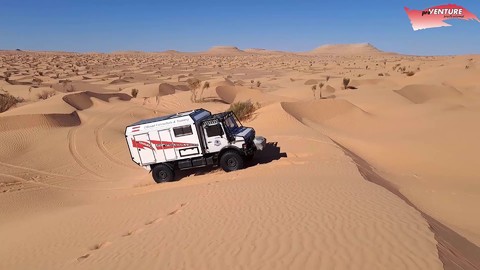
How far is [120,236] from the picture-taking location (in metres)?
7.36

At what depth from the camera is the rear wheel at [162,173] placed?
1264 cm

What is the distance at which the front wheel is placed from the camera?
39.7 feet

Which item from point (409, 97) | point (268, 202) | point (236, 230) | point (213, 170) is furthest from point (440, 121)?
point (236, 230)

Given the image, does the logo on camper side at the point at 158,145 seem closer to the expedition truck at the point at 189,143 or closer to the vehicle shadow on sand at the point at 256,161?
the expedition truck at the point at 189,143

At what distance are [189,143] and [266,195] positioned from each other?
447 cm

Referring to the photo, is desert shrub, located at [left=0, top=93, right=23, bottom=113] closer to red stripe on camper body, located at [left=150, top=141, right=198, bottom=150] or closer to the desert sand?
the desert sand

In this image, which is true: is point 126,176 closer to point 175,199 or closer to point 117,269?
point 175,199

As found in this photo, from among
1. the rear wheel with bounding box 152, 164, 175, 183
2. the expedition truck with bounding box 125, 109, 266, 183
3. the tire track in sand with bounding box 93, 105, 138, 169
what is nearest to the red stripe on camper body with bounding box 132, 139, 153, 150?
the expedition truck with bounding box 125, 109, 266, 183

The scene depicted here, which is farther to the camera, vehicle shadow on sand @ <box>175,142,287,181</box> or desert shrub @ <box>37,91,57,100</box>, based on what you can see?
desert shrub @ <box>37,91,57,100</box>

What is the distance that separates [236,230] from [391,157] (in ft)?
35.3

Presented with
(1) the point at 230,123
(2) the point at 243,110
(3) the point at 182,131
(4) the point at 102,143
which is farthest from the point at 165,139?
(2) the point at 243,110

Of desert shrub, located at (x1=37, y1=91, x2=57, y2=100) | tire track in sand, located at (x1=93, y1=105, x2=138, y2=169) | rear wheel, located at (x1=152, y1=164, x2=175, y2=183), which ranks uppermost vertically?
desert shrub, located at (x1=37, y1=91, x2=57, y2=100)

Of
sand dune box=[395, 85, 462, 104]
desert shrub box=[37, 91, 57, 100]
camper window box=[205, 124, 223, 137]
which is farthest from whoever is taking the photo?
desert shrub box=[37, 91, 57, 100]

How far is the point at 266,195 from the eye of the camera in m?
8.60
